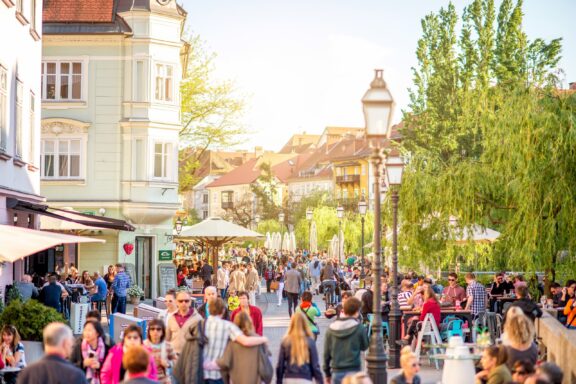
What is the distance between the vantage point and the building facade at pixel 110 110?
40531 mm

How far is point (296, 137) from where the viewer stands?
178375mm

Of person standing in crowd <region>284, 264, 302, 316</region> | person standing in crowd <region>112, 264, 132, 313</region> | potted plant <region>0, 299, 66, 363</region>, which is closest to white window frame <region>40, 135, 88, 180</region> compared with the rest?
person standing in crowd <region>112, 264, 132, 313</region>

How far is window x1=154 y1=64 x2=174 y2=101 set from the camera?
1617 inches

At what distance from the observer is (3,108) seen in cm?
2398

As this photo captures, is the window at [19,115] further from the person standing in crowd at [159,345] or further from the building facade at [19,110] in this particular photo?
the person standing in crowd at [159,345]

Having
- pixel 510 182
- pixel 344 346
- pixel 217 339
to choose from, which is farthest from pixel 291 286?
pixel 217 339

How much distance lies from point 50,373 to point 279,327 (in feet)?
71.1

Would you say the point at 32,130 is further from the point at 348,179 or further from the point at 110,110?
the point at 348,179

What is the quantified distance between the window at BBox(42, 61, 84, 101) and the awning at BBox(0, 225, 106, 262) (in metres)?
23.2

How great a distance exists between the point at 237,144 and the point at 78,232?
2153 cm

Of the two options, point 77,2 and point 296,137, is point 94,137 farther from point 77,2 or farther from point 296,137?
point 296,137

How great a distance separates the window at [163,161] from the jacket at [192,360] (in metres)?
29.0

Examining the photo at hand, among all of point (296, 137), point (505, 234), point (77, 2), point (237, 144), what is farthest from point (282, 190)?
point (505, 234)

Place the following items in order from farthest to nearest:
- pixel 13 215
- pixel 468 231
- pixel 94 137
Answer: pixel 94 137 → pixel 468 231 → pixel 13 215
